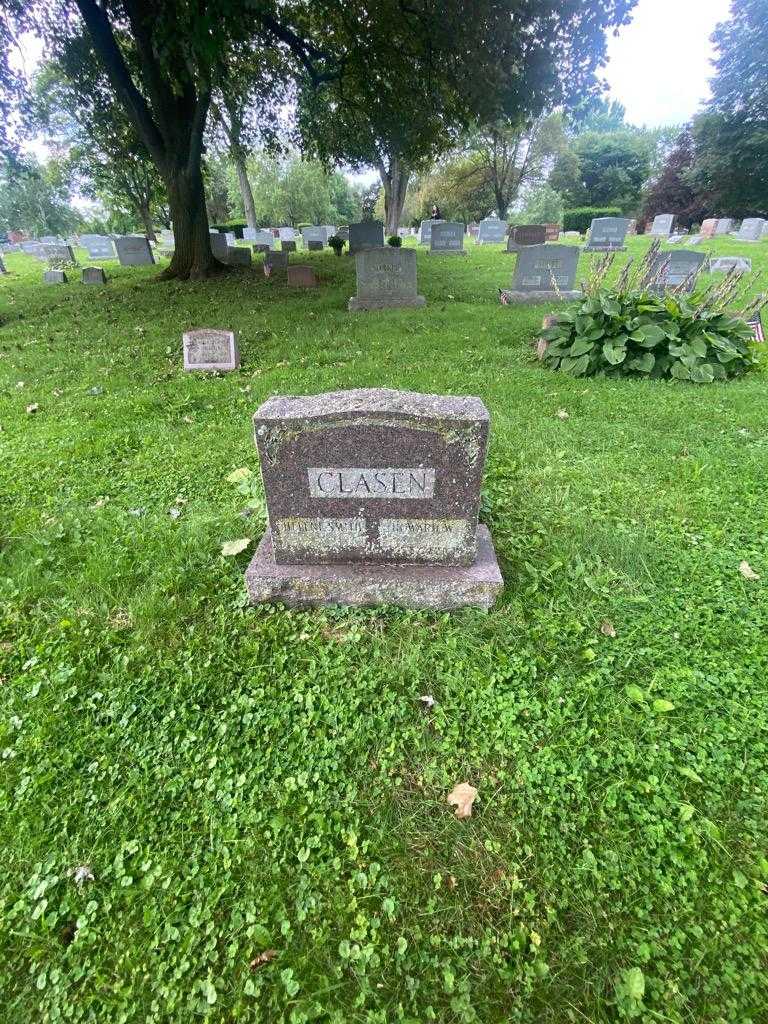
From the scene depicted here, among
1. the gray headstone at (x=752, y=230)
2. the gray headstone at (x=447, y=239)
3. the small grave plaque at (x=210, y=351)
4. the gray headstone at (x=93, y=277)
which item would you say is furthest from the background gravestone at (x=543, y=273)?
the gray headstone at (x=752, y=230)

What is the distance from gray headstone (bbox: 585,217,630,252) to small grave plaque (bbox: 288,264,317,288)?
11.8 m

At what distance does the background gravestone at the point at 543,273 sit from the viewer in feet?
34.0

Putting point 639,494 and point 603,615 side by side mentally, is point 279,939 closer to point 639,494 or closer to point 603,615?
point 603,615

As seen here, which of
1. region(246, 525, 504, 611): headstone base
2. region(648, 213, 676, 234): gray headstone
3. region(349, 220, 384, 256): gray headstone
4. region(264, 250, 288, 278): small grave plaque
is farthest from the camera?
region(648, 213, 676, 234): gray headstone

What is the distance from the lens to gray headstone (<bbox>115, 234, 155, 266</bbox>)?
18.6 m

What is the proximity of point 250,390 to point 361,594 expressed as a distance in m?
3.91

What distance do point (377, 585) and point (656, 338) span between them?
524 centimetres

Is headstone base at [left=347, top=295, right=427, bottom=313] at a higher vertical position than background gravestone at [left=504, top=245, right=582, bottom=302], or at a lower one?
lower

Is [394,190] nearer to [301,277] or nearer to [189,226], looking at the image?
[189,226]

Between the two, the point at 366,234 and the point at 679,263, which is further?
the point at 366,234

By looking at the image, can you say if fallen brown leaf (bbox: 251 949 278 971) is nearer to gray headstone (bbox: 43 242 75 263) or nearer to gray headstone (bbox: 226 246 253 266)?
gray headstone (bbox: 226 246 253 266)

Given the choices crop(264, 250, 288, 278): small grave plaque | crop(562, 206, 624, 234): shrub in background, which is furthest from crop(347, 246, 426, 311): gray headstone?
crop(562, 206, 624, 234): shrub in background

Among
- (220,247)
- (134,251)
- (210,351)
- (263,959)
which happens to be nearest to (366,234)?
(220,247)

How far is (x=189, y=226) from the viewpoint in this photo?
13.1 metres
